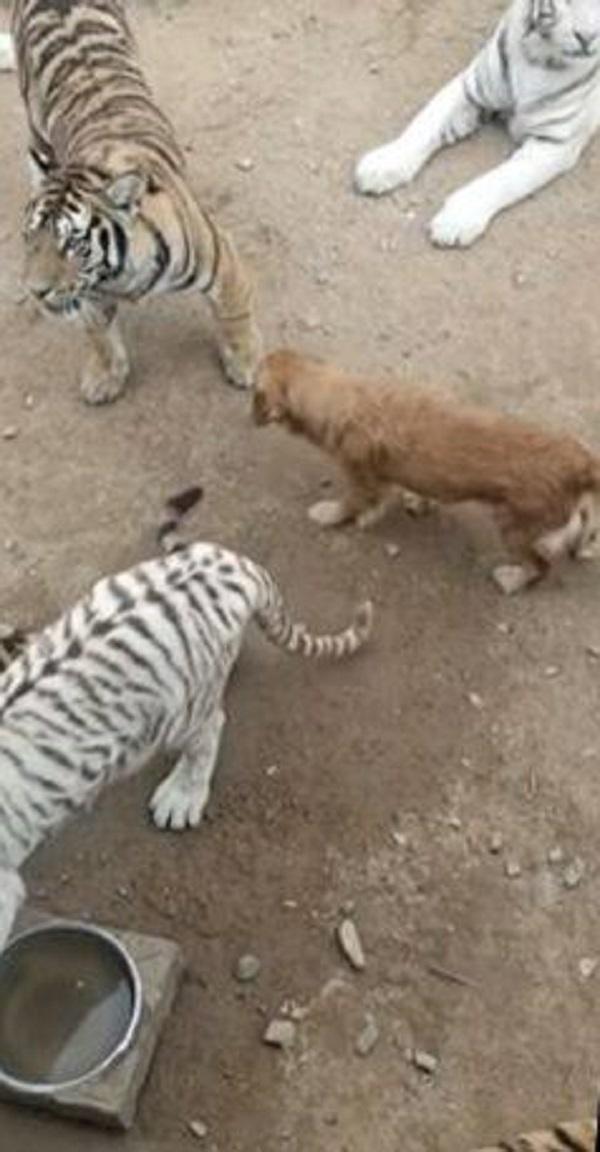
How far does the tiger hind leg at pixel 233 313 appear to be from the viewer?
4684 mm

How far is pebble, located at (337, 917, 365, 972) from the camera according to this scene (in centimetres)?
379

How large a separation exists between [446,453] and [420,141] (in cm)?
161

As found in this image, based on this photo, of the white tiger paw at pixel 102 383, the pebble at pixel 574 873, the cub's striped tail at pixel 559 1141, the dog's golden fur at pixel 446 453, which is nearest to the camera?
the cub's striped tail at pixel 559 1141

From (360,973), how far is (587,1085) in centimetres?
49

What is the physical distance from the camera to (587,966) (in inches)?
149

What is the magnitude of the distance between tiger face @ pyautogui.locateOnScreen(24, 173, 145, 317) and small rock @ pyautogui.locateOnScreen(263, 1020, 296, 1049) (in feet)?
5.83

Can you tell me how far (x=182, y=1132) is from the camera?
11.8 ft

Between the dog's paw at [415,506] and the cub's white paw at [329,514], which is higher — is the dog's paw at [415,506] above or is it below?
below

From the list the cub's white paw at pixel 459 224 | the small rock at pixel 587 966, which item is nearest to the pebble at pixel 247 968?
the small rock at pixel 587 966

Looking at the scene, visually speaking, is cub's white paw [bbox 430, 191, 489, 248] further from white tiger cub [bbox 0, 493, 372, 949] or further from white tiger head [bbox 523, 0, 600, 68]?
white tiger cub [bbox 0, 493, 372, 949]

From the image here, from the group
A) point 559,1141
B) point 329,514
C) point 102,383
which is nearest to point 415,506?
point 329,514

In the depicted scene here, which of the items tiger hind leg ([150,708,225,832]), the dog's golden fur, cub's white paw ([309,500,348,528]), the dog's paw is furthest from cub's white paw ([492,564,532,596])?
tiger hind leg ([150,708,225,832])

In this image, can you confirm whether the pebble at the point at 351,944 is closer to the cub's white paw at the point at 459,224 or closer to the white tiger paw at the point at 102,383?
the white tiger paw at the point at 102,383

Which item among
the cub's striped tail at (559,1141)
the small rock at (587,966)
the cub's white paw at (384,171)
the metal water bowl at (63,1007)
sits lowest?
A: the small rock at (587,966)
